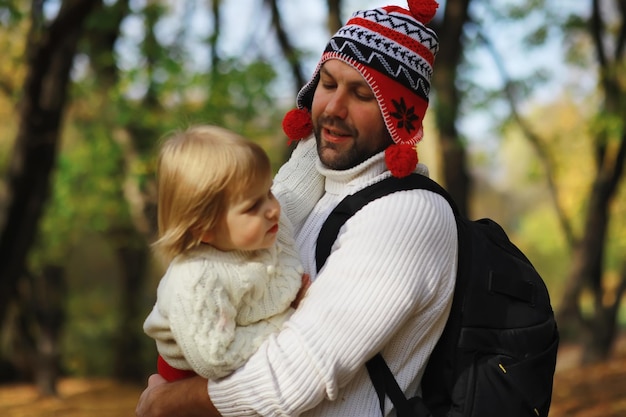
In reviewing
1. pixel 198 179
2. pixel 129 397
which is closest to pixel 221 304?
pixel 198 179

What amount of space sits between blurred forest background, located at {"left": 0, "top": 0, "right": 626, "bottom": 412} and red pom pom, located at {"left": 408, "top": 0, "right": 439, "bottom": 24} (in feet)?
13.5

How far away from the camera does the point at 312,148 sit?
2697mm

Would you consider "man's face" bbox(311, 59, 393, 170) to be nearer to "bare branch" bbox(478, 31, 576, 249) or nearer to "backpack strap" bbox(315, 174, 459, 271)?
"backpack strap" bbox(315, 174, 459, 271)

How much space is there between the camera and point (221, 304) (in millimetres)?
1951

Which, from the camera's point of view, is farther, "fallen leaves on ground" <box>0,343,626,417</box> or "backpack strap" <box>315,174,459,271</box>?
"fallen leaves on ground" <box>0,343,626,417</box>

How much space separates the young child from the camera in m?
1.95

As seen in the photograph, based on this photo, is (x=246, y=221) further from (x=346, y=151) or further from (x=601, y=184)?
(x=601, y=184)

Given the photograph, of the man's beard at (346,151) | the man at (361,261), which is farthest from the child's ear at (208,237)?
the man's beard at (346,151)

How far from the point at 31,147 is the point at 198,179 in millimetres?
5108

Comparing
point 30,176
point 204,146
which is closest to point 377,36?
point 204,146

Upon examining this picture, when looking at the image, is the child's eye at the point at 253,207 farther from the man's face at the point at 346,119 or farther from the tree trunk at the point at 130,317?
the tree trunk at the point at 130,317

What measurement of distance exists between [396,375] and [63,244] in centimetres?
1189

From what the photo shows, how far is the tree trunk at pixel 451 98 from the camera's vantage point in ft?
27.9

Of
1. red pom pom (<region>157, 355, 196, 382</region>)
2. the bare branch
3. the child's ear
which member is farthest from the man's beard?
the bare branch
